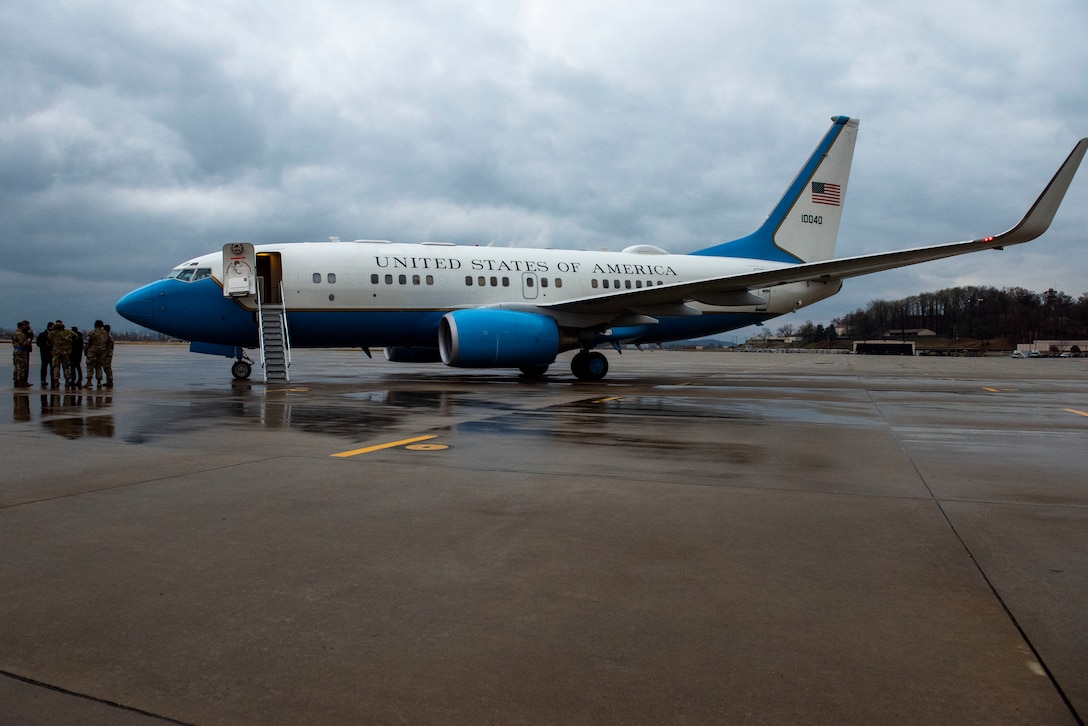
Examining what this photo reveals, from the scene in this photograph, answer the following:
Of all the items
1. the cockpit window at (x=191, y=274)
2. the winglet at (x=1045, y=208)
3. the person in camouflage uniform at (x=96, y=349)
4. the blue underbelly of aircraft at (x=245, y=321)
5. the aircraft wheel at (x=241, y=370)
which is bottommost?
the aircraft wheel at (x=241, y=370)

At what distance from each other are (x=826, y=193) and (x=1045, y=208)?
868cm

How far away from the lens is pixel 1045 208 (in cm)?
1464

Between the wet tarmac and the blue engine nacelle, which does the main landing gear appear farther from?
the wet tarmac

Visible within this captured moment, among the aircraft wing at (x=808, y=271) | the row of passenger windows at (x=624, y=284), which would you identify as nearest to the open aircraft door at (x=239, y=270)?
the aircraft wing at (x=808, y=271)

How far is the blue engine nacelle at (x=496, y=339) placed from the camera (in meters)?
15.7

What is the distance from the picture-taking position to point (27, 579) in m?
3.20

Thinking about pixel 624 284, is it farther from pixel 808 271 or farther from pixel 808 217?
pixel 808 217

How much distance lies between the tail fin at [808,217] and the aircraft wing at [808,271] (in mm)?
4656

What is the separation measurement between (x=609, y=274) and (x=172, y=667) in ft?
61.0

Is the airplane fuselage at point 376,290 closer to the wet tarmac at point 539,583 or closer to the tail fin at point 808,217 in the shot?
the tail fin at point 808,217

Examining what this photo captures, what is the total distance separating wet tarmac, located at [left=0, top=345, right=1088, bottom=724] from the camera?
2.24 meters

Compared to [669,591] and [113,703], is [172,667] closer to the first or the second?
[113,703]

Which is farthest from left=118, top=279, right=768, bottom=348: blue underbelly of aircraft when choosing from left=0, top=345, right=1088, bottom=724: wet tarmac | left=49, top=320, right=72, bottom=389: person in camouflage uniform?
left=0, top=345, right=1088, bottom=724: wet tarmac

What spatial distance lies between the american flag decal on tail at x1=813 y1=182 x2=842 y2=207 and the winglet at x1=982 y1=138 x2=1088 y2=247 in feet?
27.1
